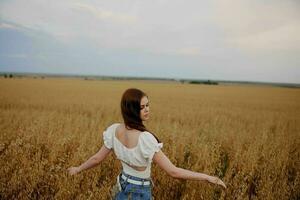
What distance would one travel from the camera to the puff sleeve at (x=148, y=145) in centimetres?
246

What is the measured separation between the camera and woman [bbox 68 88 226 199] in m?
2.47

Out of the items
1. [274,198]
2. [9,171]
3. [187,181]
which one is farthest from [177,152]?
[9,171]

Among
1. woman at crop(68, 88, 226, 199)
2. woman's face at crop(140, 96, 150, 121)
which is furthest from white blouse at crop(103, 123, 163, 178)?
woman's face at crop(140, 96, 150, 121)

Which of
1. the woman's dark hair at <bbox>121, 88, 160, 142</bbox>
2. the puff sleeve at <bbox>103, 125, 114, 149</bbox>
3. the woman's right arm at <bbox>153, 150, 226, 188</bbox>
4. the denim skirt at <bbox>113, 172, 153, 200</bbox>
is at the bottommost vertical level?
the denim skirt at <bbox>113, 172, 153, 200</bbox>

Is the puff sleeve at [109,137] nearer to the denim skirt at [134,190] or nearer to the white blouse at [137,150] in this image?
the white blouse at [137,150]

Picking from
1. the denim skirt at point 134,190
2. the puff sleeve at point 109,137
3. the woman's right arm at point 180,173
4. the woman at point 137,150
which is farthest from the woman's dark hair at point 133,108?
the denim skirt at point 134,190

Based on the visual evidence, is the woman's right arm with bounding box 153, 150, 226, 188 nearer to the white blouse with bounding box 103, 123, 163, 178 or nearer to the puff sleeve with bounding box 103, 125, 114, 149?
the white blouse with bounding box 103, 123, 163, 178

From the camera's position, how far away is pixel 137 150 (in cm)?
251

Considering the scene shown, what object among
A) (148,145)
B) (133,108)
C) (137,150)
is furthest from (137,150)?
(133,108)

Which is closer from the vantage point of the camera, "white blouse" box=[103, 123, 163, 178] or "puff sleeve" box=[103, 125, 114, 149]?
"white blouse" box=[103, 123, 163, 178]

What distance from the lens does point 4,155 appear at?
475 centimetres

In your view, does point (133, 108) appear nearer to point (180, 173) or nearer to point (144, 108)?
point (144, 108)

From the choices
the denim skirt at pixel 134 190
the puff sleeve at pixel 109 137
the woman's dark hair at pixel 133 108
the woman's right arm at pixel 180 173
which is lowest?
the denim skirt at pixel 134 190

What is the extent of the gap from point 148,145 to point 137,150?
11 cm
